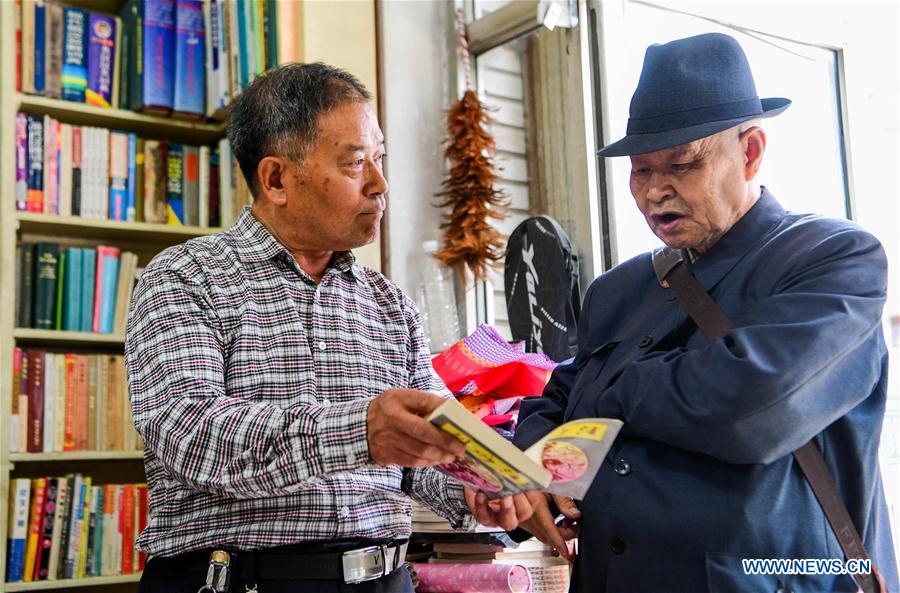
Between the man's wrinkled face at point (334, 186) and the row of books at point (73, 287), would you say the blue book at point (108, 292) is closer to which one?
the row of books at point (73, 287)

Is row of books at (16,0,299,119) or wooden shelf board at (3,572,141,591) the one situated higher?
row of books at (16,0,299,119)

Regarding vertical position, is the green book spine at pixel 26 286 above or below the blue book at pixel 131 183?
below

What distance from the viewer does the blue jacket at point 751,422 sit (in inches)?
50.8

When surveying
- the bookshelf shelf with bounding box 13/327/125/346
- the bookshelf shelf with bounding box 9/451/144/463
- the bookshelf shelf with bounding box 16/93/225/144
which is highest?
the bookshelf shelf with bounding box 16/93/225/144

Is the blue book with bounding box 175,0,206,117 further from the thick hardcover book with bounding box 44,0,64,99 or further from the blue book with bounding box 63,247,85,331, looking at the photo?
the blue book with bounding box 63,247,85,331

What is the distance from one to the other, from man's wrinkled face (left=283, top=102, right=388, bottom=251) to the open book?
Answer: 0.58 metres

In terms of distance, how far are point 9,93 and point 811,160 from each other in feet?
8.19

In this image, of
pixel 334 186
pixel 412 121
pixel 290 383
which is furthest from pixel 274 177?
pixel 412 121

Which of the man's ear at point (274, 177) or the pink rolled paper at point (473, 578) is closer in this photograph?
the man's ear at point (274, 177)

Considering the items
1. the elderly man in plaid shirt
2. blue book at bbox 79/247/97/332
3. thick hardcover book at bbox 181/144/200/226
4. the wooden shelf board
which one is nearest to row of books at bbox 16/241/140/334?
blue book at bbox 79/247/97/332

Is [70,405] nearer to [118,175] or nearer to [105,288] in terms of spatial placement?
[105,288]

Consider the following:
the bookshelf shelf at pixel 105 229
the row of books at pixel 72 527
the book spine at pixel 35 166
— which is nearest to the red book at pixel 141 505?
the row of books at pixel 72 527

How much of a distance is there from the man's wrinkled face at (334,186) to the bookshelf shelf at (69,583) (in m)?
1.76

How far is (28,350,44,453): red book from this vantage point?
9.80ft
